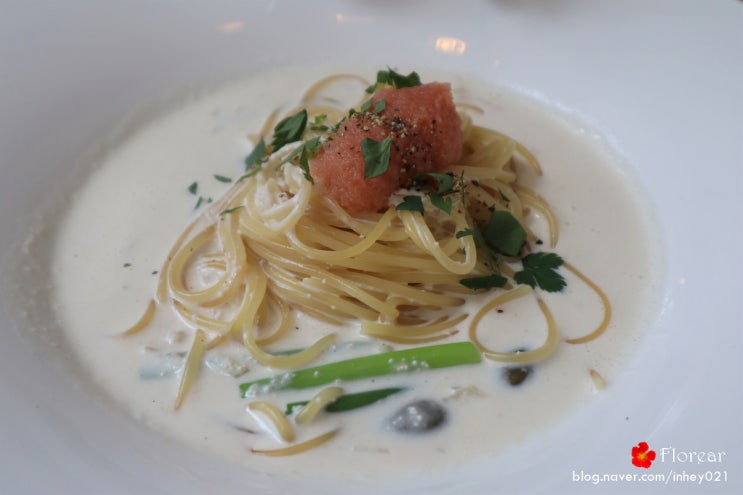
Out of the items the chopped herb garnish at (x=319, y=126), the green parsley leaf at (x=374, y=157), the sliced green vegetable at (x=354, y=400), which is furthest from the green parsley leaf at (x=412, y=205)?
the sliced green vegetable at (x=354, y=400)

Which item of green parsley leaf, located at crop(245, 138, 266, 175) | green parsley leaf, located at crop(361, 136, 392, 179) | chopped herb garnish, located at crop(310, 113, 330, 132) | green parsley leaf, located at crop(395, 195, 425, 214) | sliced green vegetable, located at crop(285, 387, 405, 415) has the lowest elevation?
sliced green vegetable, located at crop(285, 387, 405, 415)

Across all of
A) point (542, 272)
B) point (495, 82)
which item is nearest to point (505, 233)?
point (542, 272)

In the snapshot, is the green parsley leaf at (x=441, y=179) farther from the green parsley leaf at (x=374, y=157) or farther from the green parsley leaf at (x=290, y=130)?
the green parsley leaf at (x=290, y=130)

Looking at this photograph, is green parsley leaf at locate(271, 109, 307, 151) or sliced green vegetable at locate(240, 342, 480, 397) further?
green parsley leaf at locate(271, 109, 307, 151)

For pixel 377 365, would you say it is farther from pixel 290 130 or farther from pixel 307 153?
pixel 290 130

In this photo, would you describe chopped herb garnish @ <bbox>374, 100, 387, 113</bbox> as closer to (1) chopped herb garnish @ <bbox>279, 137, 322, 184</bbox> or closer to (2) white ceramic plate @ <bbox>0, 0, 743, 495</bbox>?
(1) chopped herb garnish @ <bbox>279, 137, 322, 184</bbox>

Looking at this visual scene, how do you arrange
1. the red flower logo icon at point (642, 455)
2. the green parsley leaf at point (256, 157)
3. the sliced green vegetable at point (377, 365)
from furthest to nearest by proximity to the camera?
1. the green parsley leaf at point (256, 157)
2. the sliced green vegetable at point (377, 365)
3. the red flower logo icon at point (642, 455)

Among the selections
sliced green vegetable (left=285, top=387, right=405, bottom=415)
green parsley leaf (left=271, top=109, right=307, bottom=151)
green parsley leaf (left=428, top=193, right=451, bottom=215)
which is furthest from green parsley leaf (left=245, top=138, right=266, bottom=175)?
sliced green vegetable (left=285, top=387, right=405, bottom=415)
